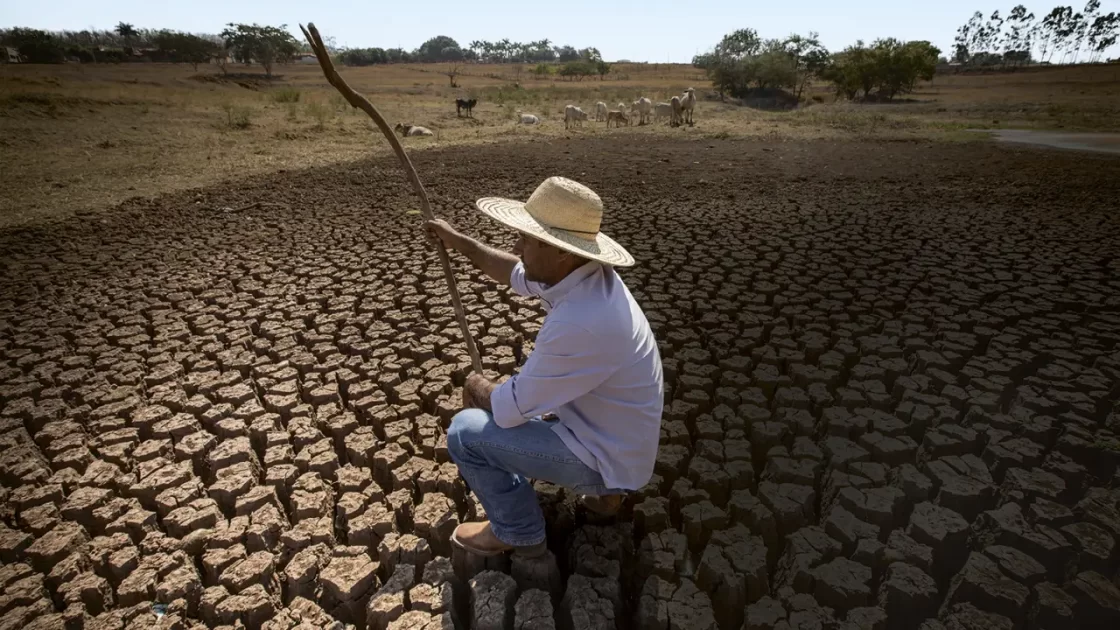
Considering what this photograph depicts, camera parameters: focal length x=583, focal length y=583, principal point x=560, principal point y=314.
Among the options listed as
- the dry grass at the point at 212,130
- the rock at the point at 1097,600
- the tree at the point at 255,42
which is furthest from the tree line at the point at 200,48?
the rock at the point at 1097,600

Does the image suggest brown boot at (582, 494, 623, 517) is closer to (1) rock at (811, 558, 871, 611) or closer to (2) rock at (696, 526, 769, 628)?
Answer: (2) rock at (696, 526, 769, 628)

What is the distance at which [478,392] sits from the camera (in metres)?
2.12

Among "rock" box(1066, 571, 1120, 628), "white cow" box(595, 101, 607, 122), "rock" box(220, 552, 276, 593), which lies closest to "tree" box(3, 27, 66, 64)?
"white cow" box(595, 101, 607, 122)

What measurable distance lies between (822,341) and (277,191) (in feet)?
21.9

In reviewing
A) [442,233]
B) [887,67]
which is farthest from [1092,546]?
[887,67]

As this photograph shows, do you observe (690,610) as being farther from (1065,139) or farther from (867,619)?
(1065,139)

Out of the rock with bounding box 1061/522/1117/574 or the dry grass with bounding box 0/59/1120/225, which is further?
the dry grass with bounding box 0/59/1120/225

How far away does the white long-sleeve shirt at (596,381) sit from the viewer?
1.72m

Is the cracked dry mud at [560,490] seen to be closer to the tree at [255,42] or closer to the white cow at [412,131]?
the white cow at [412,131]

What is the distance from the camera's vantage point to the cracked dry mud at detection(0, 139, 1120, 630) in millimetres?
1907

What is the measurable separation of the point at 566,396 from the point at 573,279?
1.18 feet

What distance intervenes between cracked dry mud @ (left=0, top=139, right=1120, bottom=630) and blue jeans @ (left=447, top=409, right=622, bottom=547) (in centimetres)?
16

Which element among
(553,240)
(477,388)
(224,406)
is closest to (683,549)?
(477,388)

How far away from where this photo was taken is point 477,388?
2.12 m
